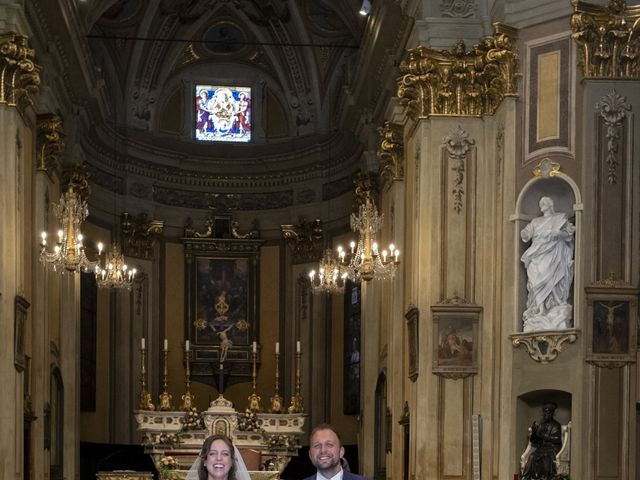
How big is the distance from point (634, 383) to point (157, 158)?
64.1 ft

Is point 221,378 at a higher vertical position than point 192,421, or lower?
higher

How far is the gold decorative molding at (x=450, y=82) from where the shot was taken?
2105 cm

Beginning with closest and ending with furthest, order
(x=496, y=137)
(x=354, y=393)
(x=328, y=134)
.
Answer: (x=496, y=137)
(x=354, y=393)
(x=328, y=134)

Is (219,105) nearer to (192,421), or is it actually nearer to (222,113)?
(222,113)

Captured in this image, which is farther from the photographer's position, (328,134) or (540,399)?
(328,134)

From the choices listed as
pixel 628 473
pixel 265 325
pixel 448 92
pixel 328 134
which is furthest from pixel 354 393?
pixel 628 473

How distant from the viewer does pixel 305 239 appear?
117 ft

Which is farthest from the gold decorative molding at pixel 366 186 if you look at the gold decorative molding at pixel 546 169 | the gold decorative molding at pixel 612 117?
the gold decorative molding at pixel 612 117

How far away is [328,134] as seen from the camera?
35.6 meters

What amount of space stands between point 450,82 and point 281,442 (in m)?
10.9

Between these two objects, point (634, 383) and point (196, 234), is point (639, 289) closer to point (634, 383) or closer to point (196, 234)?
point (634, 383)

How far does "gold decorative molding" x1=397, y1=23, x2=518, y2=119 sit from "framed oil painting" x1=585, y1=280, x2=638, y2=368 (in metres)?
3.40

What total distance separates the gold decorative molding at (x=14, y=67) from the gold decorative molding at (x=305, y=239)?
14.1 m

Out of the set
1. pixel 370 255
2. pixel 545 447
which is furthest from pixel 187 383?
pixel 545 447
